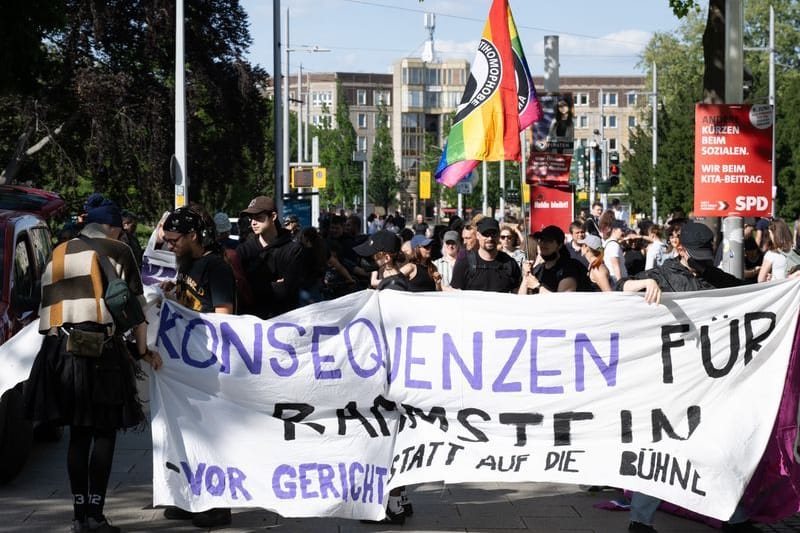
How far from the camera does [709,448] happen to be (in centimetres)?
738

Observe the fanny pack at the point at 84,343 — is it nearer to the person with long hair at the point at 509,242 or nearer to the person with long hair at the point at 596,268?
the person with long hair at the point at 596,268

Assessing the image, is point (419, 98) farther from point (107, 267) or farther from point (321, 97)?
point (107, 267)

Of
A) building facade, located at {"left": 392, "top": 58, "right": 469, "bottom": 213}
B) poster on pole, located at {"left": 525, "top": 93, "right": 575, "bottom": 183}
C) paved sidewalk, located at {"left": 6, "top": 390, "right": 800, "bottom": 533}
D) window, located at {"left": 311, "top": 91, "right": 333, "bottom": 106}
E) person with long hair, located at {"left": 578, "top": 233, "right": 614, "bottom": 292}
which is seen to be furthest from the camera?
window, located at {"left": 311, "top": 91, "right": 333, "bottom": 106}

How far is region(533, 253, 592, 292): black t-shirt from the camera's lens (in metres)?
9.58

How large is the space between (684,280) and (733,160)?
3233 millimetres

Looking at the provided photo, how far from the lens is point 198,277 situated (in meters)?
7.87

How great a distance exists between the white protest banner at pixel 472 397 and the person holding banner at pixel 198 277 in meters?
0.33

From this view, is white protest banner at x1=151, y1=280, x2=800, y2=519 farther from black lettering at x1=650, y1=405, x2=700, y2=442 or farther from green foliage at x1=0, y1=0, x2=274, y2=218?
green foliage at x1=0, y1=0, x2=274, y2=218

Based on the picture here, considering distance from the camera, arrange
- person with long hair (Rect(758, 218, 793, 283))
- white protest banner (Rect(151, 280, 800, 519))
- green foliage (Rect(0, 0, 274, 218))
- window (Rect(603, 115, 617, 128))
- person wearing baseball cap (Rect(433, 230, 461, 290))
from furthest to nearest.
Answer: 1. window (Rect(603, 115, 617, 128))
2. green foliage (Rect(0, 0, 274, 218))
3. person wearing baseball cap (Rect(433, 230, 461, 290))
4. person with long hair (Rect(758, 218, 793, 283))
5. white protest banner (Rect(151, 280, 800, 519))

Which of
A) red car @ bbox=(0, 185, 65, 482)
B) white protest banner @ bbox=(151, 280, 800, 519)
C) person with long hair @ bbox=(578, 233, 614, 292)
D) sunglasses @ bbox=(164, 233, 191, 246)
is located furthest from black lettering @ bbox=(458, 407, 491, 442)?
Result: person with long hair @ bbox=(578, 233, 614, 292)

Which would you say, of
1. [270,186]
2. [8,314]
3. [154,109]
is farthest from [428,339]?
[270,186]

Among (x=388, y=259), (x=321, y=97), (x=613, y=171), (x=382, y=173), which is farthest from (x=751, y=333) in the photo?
(x=321, y=97)

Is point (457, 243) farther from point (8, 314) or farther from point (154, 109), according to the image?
point (154, 109)

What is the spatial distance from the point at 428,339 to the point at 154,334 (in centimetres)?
156
